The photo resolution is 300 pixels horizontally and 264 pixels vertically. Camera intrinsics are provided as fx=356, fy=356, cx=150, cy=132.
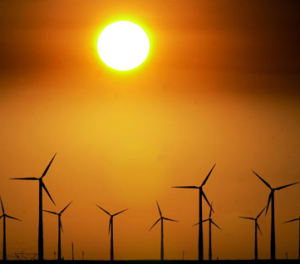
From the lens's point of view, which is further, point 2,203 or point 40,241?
point 2,203

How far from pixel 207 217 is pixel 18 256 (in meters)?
9.87

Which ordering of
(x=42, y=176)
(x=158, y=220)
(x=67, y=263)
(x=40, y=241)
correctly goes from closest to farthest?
1. (x=40, y=241)
2. (x=42, y=176)
3. (x=158, y=220)
4. (x=67, y=263)

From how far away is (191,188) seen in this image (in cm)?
1697

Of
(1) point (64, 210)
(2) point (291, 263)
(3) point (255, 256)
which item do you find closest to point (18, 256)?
(1) point (64, 210)

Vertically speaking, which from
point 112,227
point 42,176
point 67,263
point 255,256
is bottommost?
point 67,263

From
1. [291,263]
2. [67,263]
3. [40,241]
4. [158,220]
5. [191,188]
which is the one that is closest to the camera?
[40,241]

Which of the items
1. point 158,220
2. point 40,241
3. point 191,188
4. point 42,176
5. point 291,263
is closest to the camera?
point 40,241

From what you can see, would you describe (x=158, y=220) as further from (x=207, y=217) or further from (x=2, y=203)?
(x=2, y=203)

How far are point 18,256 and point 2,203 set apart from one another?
3.27 m

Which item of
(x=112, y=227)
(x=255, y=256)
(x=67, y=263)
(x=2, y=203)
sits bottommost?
(x=67, y=263)

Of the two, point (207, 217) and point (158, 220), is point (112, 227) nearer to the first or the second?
point (158, 220)

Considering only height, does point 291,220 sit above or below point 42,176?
below

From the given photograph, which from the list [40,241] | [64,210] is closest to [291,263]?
[64,210]

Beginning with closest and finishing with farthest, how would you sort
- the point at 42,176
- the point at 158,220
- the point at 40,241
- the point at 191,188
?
the point at 40,241
the point at 42,176
the point at 191,188
the point at 158,220
